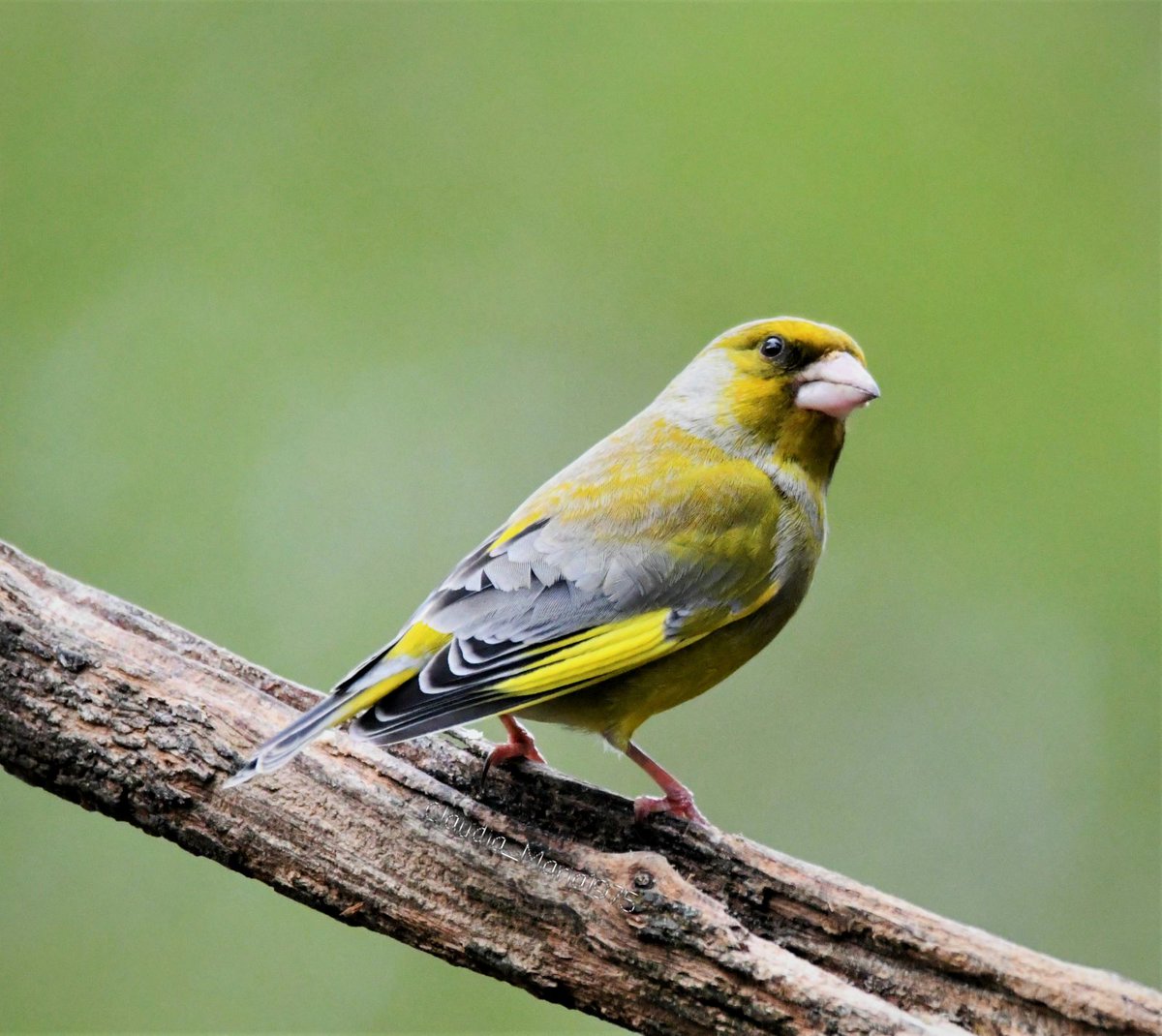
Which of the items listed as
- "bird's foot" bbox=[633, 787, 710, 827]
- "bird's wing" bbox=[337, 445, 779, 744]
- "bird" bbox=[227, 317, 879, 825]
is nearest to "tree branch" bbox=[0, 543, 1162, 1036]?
"bird's foot" bbox=[633, 787, 710, 827]

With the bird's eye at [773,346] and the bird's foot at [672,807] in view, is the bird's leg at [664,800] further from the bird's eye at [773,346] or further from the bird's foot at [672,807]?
the bird's eye at [773,346]

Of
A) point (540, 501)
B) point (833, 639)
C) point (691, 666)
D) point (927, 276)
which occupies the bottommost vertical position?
point (691, 666)

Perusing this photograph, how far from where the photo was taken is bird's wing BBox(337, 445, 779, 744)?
3.08m

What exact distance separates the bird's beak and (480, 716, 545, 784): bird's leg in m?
1.28

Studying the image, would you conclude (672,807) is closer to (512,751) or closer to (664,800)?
(664,800)

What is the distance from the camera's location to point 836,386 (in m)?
3.74

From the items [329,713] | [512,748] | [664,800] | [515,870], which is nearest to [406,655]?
[329,713]

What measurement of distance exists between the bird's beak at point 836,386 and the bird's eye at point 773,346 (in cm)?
9

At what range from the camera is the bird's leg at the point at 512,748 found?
344 cm

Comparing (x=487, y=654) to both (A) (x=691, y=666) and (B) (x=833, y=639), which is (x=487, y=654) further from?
(B) (x=833, y=639)

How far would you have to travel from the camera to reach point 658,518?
358cm

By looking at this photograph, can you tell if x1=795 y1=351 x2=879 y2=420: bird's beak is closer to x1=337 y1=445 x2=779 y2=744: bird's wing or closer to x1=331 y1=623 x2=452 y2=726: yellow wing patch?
x1=337 y1=445 x2=779 y2=744: bird's wing

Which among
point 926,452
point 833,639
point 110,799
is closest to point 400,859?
point 110,799

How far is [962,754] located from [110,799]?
472 cm
